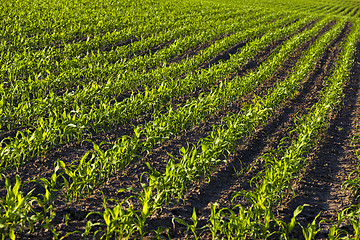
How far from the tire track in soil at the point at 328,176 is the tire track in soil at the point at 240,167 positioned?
2.34 ft

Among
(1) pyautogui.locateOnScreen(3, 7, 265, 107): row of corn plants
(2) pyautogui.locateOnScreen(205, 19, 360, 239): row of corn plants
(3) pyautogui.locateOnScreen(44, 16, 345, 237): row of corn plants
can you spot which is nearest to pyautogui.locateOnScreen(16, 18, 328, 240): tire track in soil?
(3) pyautogui.locateOnScreen(44, 16, 345, 237): row of corn plants

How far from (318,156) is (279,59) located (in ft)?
21.4

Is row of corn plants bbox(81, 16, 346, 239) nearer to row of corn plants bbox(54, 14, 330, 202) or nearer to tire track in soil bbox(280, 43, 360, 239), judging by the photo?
row of corn plants bbox(54, 14, 330, 202)

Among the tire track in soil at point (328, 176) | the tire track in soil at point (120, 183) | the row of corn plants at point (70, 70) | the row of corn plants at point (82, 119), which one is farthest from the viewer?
the row of corn plants at point (70, 70)

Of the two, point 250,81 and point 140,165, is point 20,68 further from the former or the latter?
point 250,81

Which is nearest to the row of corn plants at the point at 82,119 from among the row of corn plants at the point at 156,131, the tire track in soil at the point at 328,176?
the row of corn plants at the point at 156,131

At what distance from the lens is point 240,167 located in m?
5.13

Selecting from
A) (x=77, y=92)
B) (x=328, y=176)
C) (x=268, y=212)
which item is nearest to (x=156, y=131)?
(x=268, y=212)

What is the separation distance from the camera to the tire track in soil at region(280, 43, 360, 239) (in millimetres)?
4262

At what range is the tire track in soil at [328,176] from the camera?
426 cm

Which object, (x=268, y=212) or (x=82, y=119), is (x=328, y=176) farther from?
(x=82, y=119)

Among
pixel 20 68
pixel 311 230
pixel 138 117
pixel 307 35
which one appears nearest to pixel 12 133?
pixel 138 117

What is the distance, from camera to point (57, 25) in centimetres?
1284

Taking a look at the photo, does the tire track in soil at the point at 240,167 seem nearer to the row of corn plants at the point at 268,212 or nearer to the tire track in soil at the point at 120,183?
the row of corn plants at the point at 268,212
